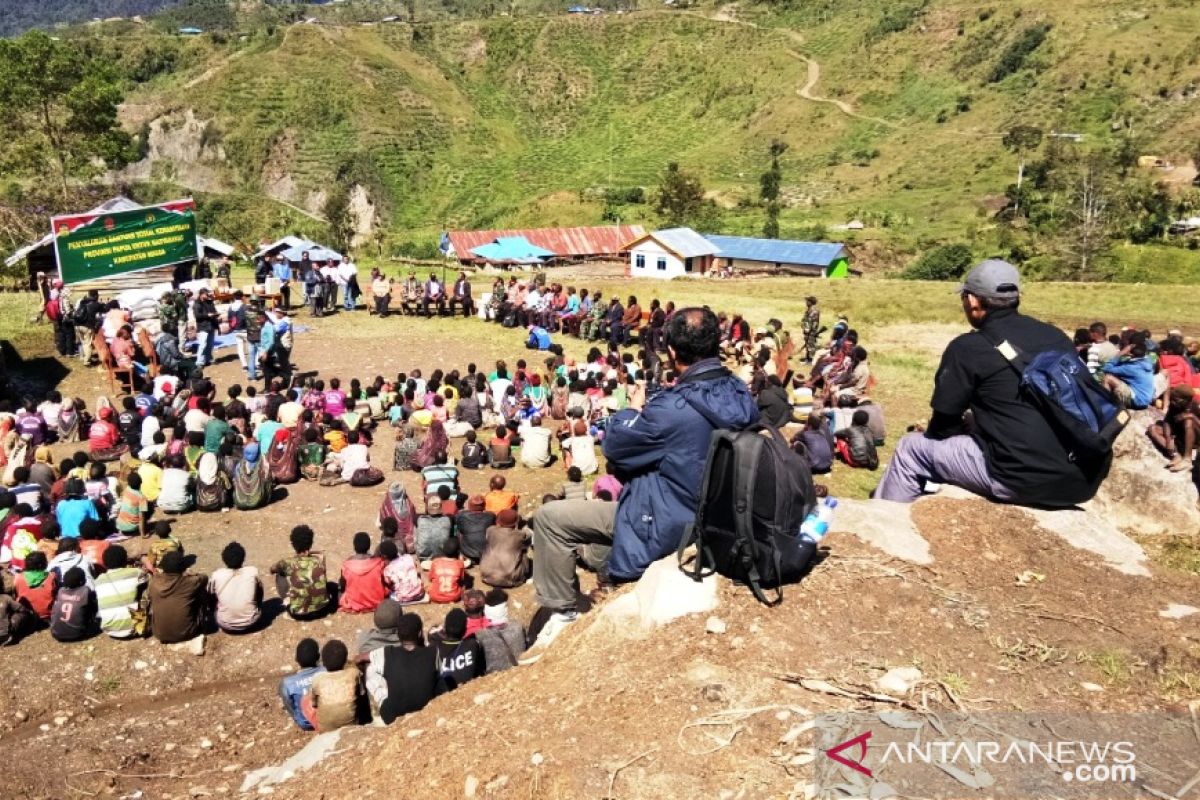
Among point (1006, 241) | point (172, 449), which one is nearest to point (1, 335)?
point (172, 449)

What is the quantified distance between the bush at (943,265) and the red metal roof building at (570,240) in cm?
1896

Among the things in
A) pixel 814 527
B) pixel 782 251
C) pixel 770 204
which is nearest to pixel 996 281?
pixel 814 527

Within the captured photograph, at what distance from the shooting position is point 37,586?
353 inches

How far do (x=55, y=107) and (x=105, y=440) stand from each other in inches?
1503

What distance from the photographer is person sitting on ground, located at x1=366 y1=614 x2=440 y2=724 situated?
664cm

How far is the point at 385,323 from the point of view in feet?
84.0

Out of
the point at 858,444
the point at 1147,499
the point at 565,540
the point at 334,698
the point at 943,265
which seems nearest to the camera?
the point at 565,540

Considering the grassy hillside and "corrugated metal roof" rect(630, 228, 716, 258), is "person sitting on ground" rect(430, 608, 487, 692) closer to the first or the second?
"corrugated metal roof" rect(630, 228, 716, 258)

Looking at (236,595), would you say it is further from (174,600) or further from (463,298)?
(463,298)

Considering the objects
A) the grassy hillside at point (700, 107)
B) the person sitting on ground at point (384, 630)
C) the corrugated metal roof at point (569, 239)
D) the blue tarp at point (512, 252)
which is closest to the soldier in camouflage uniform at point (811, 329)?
the person sitting on ground at point (384, 630)

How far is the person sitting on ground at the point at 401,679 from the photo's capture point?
664 cm

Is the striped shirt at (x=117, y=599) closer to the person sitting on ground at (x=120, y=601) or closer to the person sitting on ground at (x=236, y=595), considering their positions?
the person sitting on ground at (x=120, y=601)

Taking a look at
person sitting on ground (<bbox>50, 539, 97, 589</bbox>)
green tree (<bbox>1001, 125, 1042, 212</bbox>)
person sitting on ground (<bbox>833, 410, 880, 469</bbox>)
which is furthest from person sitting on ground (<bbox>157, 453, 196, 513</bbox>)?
green tree (<bbox>1001, 125, 1042, 212</bbox>)

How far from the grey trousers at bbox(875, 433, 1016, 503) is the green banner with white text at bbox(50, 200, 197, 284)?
20683 mm
